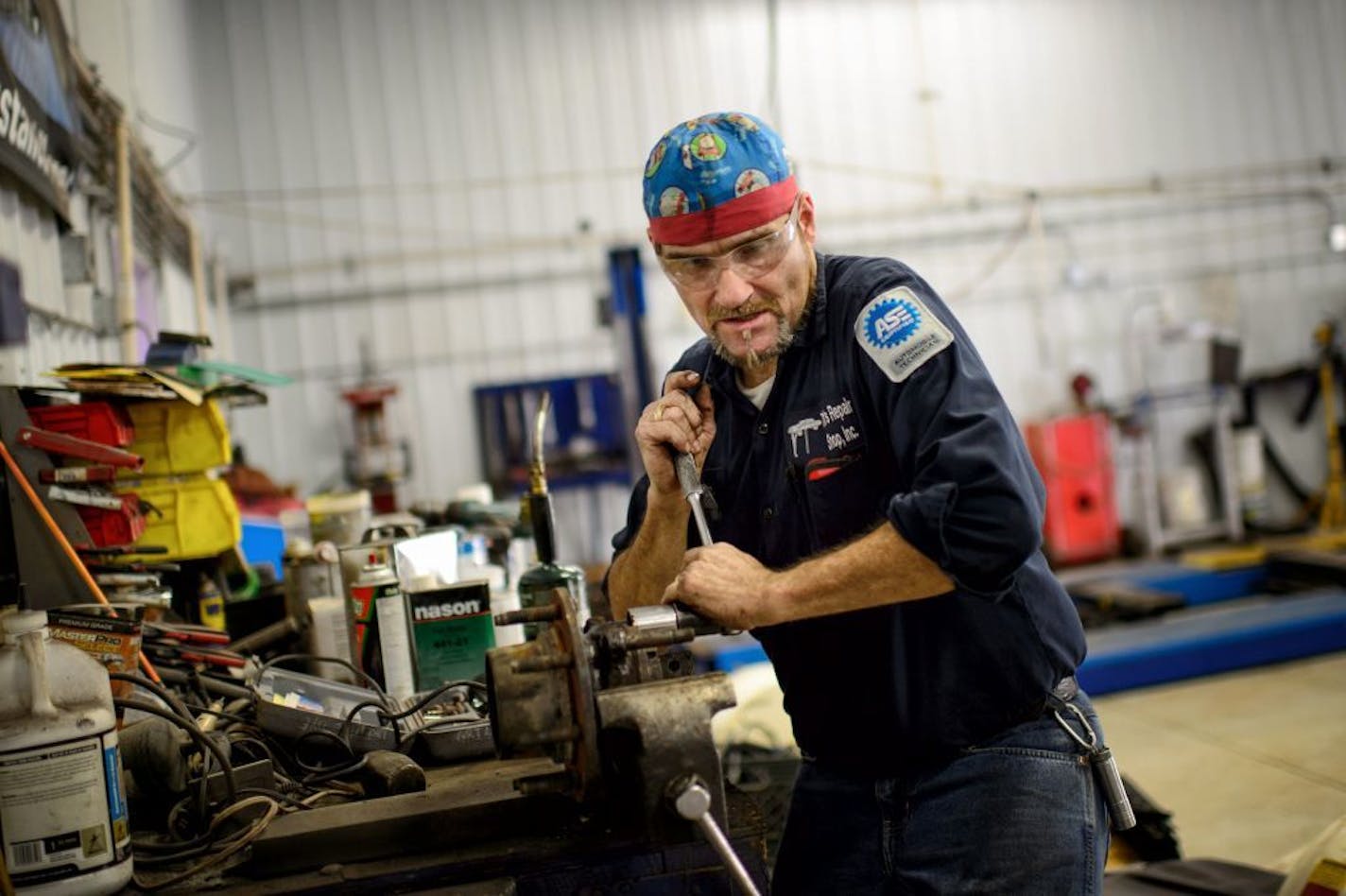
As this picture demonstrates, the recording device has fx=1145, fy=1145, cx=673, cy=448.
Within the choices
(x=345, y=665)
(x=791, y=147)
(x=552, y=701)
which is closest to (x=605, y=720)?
(x=552, y=701)

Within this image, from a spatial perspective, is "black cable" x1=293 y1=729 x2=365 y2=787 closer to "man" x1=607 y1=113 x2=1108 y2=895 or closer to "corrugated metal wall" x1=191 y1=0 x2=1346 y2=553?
"man" x1=607 y1=113 x2=1108 y2=895

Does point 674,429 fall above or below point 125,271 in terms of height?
below

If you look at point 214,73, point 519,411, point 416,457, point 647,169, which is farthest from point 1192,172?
point 647,169

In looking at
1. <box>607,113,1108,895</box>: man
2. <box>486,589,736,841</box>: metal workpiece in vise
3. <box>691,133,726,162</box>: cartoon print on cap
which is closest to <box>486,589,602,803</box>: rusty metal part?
<box>486,589,736,841</box>: metal workpiece in vise

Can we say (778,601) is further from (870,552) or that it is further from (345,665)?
(345,665)

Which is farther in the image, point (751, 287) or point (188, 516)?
point (188, 516)

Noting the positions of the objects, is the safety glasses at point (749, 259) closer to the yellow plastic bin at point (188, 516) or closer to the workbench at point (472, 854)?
the workbench at point (472, 854)

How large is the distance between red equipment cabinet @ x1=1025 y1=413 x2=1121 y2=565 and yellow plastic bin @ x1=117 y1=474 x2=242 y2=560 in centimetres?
585

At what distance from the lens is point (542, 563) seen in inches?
81.4

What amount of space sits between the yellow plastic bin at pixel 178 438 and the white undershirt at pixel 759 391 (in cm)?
112

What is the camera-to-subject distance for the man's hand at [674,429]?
154cm

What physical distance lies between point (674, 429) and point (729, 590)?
31cm

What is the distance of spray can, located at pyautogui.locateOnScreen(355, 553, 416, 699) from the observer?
1774 millimetres

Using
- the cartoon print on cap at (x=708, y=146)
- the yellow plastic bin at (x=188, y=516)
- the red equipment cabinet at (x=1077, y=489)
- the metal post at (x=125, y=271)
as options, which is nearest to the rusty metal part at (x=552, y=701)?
the cartoon print on cap at (x=708, y=146)
